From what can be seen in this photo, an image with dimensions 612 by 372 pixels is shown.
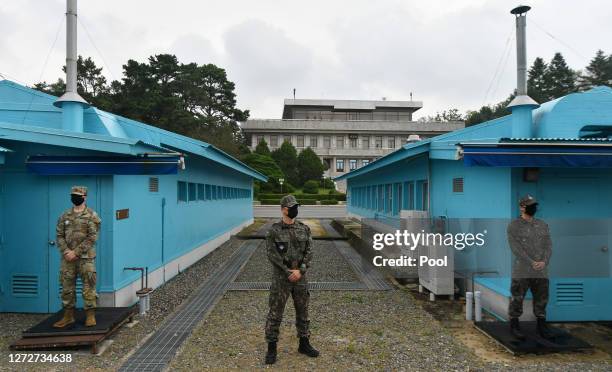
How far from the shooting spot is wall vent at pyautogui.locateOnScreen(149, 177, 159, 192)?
336 inches

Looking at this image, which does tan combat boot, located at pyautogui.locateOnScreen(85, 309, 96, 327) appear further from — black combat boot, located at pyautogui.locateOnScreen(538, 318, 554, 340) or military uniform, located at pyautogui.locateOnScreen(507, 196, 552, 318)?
black combat boot, located at pyautogui.locateOnScreen(538, 318, 554, 340)

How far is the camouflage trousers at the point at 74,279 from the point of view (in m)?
5.43

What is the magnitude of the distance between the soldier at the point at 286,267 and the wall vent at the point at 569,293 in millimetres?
4086

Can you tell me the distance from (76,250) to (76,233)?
0.23m

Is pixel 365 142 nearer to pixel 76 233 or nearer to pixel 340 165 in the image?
pixel 340 165

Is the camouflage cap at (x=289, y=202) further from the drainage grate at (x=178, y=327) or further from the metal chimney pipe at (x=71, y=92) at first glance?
the metal chimney pipe at (x=71, y=92)

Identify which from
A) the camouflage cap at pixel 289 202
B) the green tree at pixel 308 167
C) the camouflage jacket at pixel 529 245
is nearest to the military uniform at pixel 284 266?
the camouflage cap at pixel 289 202

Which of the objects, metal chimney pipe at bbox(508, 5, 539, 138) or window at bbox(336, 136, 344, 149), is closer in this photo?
metal chimney pipe at bbox(508, 5, 539, 138)

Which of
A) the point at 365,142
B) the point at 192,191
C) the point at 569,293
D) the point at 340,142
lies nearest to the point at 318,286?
the point at 569,293

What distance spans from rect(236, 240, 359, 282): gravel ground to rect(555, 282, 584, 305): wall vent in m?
4.45

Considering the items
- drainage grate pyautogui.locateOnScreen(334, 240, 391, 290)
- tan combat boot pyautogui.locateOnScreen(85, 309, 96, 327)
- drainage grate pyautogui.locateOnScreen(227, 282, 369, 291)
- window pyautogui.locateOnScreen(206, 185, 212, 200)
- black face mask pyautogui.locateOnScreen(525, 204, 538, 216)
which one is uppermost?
window pyautogui.locateOnScreen(206, 185, 212, 200)

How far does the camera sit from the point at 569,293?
620 centimetres

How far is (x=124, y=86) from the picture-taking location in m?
43.5

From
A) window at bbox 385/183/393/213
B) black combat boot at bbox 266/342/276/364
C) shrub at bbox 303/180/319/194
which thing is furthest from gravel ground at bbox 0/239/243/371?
shrub at bbox 303/180/319/194
